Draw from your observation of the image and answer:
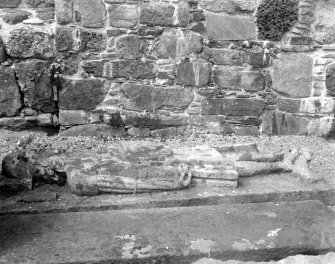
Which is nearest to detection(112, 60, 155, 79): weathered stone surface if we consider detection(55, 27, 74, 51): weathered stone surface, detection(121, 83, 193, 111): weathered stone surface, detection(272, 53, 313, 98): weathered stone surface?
detection(121, 83, 193, 111): weathered stone surface

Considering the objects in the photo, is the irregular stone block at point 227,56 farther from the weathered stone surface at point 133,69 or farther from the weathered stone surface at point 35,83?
the weathered stone surface at point 35,83

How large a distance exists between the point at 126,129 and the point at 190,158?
71.1 inches

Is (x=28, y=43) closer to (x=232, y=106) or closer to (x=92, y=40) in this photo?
(x=92, y=40)

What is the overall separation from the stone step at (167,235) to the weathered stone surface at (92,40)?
2.50m

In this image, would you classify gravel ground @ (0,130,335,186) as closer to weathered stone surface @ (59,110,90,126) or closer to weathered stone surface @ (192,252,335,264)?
weathered stone surface @ (59,110,90,126)

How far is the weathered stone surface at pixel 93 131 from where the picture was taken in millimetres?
5914

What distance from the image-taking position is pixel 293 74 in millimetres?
5973

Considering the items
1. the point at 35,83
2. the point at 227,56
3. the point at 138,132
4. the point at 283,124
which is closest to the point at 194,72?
the point at 227,56

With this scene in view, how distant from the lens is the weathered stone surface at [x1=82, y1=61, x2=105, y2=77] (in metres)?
5.76

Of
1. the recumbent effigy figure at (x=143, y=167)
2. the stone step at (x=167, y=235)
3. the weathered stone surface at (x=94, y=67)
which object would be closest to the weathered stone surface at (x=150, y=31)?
the weathered stone surface at (x=94, y=67)

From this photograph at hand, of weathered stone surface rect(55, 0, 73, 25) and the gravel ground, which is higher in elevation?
weathered stone surface rect(55, 0, 73, 25)

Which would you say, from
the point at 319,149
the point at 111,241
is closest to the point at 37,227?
the point at 111,241

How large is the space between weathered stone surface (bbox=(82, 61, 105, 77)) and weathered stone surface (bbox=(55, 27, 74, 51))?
263 mm

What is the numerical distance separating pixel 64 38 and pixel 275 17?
2.44 m
